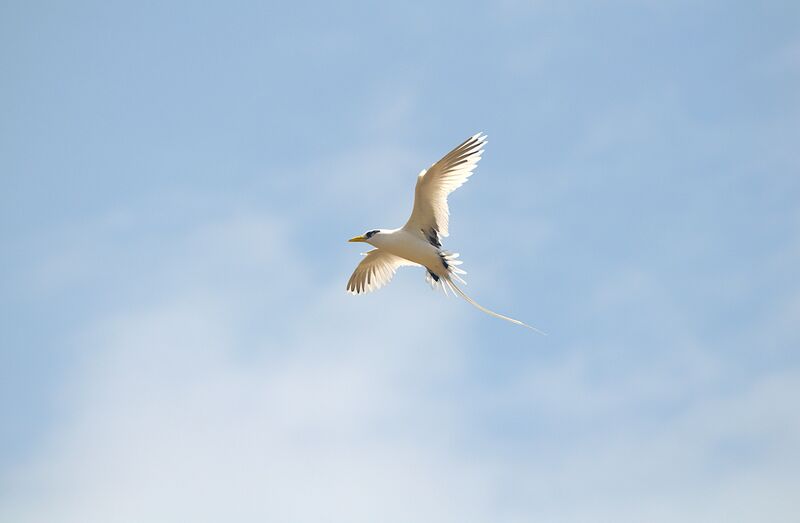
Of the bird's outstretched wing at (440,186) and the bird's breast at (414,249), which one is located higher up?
the bird's outstretched wing at (440,186)

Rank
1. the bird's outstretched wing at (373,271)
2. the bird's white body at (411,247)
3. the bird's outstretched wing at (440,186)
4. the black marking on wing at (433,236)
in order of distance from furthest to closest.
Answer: the bird's outstretched wing at (373,271)
the black marking on wing at (433,236)
the bird's white body at (411,247)
the bird's outstretched wing at (440,186)

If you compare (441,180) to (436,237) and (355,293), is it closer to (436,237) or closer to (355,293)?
(436,237)

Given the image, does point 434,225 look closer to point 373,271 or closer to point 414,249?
point 414,249

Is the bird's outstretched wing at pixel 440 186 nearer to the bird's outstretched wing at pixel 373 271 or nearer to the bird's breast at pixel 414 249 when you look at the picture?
the bird's breast at pixel 414 249

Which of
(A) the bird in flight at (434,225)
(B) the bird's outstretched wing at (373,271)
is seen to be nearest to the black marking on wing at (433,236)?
(A) the bird in flight at (434,225)

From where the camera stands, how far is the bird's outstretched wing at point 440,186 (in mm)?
18797

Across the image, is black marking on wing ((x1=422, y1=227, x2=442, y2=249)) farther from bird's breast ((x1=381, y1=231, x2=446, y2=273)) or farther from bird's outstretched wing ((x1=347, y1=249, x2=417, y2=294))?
bird's outstretched wing ((x1=347, y1=249, x2=417, y2=294))

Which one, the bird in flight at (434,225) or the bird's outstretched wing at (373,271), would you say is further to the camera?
the bird's outstretched wing at (373,271)

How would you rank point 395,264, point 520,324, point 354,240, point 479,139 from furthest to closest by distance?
point 395,264 < point 354,240 < point 479,139 < point 520,324

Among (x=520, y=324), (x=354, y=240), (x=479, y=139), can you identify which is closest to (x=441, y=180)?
(x=479, y=139)

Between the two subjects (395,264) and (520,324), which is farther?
(395,264)

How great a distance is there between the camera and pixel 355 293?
75.0 feet

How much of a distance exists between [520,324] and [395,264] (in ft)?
20.2

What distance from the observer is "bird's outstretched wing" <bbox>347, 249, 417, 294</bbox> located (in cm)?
2212
